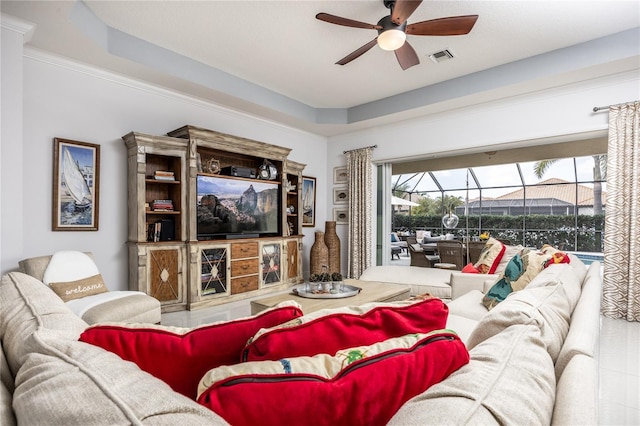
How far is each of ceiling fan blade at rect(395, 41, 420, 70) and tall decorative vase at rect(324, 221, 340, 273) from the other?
311 cm

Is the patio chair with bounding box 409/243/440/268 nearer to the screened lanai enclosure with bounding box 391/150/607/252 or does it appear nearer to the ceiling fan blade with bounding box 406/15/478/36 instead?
the screened lanai enclosure with bounding box 391/150/607/252

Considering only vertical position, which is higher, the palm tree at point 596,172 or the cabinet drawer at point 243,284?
the palm tree at point 596,172

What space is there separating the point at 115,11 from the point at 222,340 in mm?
3350

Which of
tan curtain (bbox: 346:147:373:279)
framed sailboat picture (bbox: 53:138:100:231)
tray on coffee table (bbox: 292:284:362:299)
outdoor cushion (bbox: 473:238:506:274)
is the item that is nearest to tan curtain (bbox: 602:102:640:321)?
outdoor cushion (bbox: 473:238:506:274)

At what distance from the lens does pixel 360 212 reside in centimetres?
574

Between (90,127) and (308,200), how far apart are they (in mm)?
3367

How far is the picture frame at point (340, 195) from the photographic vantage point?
6.11 meters

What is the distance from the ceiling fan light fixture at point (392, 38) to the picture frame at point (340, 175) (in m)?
3.31

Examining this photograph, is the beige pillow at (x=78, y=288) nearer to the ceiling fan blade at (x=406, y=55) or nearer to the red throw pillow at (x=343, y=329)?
the red throw pillow at (x=343, y=329)

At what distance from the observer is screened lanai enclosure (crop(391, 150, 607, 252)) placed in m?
7.46

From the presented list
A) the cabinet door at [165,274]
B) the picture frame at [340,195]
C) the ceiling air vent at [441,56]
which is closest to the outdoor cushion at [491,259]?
the ceiling air vent at [441,56]

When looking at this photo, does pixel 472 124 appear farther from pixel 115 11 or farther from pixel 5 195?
pixel 5 195

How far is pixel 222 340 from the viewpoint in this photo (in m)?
0.76

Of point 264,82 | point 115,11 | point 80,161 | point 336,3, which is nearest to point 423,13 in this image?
point 336,3
